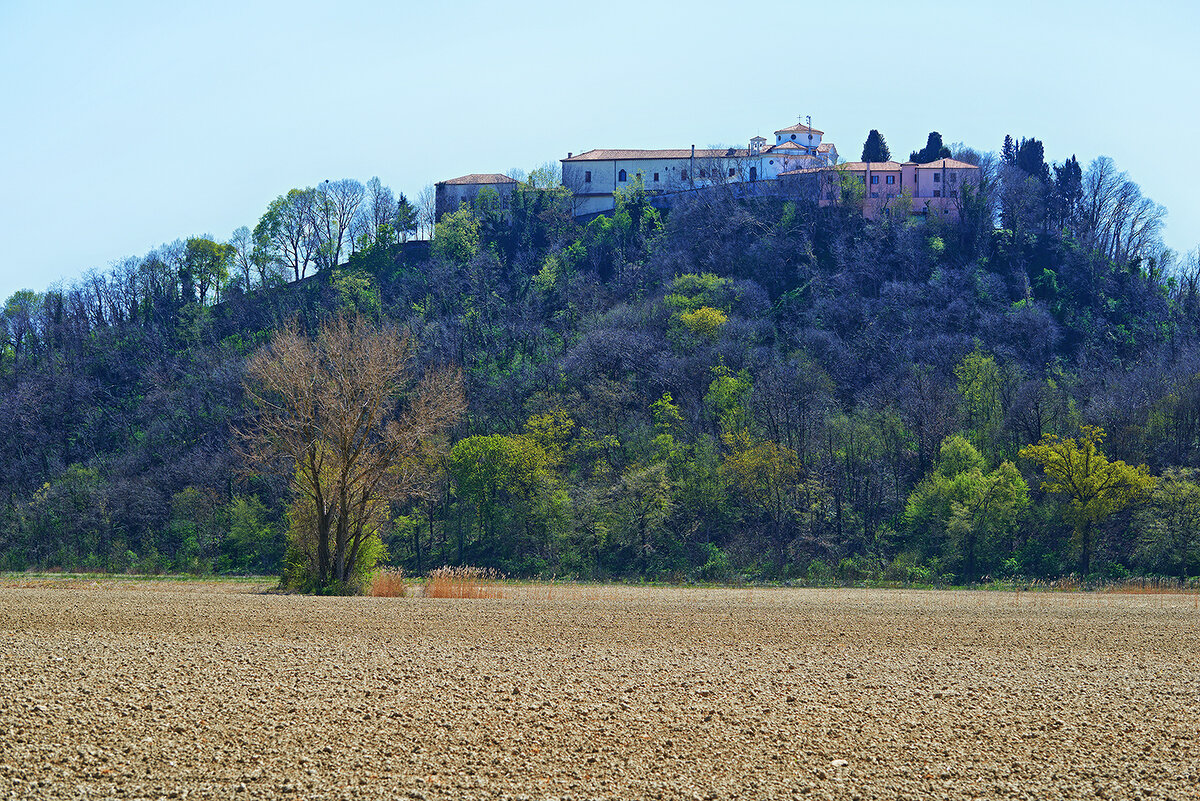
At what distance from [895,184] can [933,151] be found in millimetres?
8595

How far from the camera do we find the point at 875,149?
389ft

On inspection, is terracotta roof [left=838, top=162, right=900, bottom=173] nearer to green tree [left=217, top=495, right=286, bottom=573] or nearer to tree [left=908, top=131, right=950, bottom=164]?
tree [left=908, top=131, right=950, bottom=164]

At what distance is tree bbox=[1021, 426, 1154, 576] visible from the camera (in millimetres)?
53844

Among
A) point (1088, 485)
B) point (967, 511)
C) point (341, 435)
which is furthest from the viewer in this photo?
point (967, 511)

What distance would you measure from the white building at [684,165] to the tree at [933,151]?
388 inches

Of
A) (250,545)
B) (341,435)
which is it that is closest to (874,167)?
(250,545)

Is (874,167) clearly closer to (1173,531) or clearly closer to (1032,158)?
(1032,158)

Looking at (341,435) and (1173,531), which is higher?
(341,435)

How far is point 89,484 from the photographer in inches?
2825

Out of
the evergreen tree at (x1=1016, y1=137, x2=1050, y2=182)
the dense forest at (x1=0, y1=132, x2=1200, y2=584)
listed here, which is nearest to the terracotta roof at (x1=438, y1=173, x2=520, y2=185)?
the dense forest at (x1=0, y1=132, x2=1200, y2=584)

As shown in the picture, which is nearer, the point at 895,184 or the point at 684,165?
the point at 895,184

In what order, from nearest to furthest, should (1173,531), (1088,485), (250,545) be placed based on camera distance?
(1173,531)
(1088,485)
(250,545)

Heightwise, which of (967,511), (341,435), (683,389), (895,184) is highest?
(895,184)

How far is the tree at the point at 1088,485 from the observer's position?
53.8 metres
